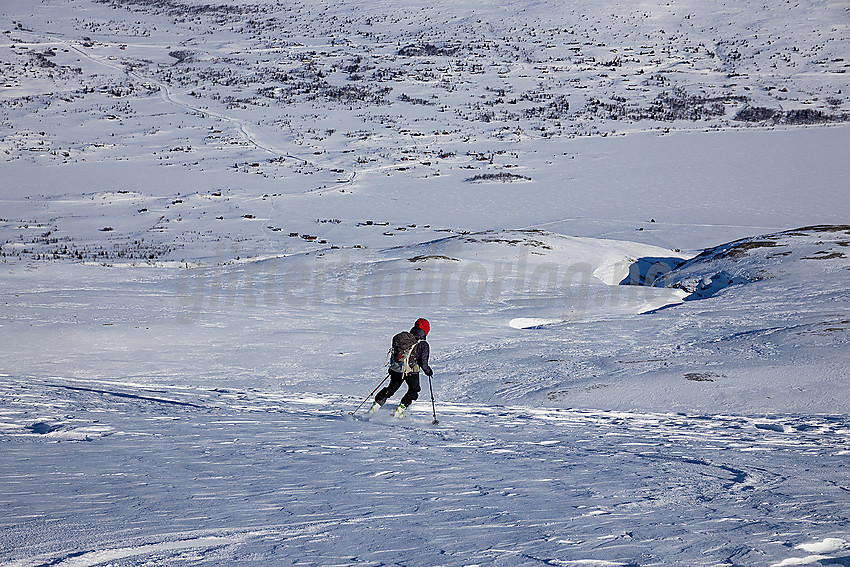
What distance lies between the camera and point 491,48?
73812mm

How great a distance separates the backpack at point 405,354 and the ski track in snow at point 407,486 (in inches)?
26.6

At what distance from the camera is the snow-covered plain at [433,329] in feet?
15.1

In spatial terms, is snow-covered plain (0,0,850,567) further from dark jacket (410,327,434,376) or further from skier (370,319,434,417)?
dark jacket (410,327,434,376)

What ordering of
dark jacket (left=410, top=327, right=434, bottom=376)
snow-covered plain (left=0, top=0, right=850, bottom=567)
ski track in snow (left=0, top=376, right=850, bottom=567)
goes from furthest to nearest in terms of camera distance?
dark jacket (left=410, top=327, right=434, bottom=376) → snow-covered plain (left=0, top=0, right=850, bottom=567) → ski track in snow (left=0, top=376, right=850, bottom=567)

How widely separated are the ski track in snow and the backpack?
674 millimetres

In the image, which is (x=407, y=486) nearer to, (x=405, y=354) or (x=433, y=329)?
(x=405, y=354)

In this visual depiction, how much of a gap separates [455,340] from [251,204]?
906 inches

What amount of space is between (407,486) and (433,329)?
875cm

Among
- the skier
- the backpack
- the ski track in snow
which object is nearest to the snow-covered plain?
the ski track in snow

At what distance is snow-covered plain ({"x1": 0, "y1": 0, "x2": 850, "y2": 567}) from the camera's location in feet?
15.1

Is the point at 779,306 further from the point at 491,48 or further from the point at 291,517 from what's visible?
the point at 491,48

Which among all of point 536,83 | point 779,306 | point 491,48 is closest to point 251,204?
point 779,306

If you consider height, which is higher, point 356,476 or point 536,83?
point 536,83

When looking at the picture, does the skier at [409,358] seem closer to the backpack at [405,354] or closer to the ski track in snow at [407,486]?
the backpack at [405,354]
